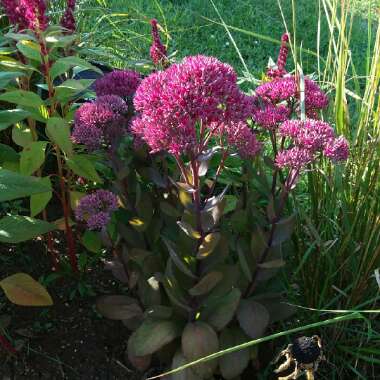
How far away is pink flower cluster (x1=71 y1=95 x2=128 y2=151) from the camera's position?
5.47ft

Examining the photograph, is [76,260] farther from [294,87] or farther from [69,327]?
[294,87]

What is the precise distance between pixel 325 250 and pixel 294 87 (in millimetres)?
488

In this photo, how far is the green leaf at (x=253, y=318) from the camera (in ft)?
5.59

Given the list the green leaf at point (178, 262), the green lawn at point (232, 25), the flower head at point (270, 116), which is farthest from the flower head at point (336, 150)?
the green lawn at point (232, 25)

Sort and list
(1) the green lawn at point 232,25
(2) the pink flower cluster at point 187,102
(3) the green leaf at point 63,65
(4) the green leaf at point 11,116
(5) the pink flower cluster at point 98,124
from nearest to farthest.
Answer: (2) the pink flower cluster at point 187,102 < (5) the pink flower cluster at point 98,124 < (4) the green leaf at point 11,116 < (3) the green leaf at point 63,65 < (1) the green lawn at point 232,25

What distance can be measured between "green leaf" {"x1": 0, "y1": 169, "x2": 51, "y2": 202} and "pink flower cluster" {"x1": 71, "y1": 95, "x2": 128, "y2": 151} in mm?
169

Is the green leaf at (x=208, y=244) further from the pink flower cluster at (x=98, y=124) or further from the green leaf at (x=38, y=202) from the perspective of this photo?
the green leaf at (x=38, y=202)

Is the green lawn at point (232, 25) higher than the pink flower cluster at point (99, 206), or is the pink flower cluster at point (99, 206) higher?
the pink flower cluster at point (99, 206)

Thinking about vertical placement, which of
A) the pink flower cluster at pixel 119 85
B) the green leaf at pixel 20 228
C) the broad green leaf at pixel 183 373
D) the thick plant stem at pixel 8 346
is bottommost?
the thick plant stem at pixel 8 346

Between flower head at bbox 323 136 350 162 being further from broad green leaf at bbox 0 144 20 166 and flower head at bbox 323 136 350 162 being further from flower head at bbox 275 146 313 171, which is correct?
broad green leaf at bbox 0 144 20 166

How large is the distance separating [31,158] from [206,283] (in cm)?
68

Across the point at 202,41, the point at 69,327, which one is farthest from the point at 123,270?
the point at 202,41

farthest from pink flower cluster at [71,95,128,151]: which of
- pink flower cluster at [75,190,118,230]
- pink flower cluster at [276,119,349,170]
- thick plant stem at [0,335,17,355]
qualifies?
thick plant stem at [0,335,17,355]

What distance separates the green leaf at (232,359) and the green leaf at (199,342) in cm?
4
